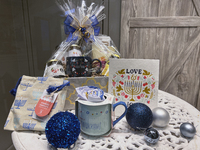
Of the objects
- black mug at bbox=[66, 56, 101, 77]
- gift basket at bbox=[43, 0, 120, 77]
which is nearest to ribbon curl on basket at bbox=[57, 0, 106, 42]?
gift basket at bbox=[43, 0, 120, 77]

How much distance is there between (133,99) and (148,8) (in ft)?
3.84

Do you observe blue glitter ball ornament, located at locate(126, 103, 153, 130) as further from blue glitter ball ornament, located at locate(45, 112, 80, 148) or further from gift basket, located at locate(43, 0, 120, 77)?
gift basket, located at locate(43, 0, 120, 77)

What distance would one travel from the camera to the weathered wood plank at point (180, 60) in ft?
4.66

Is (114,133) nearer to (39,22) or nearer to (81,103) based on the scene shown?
(81,103)

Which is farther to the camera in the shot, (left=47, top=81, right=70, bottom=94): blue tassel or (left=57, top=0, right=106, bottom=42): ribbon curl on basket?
(left=57, top=0, right=106, bottom=42): ribbon curl on basket

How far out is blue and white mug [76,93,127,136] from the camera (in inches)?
19.2

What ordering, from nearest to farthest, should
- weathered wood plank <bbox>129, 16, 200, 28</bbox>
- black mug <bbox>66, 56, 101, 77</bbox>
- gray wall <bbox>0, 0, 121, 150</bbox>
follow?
1. black mug <bbox>66, 56, 101, 77</bbox>
2. gray wall <bbox>0, 0, 121, 150</bbox>
3. weathered wood plank <bbox>129, 16, 200, 28</bbox>

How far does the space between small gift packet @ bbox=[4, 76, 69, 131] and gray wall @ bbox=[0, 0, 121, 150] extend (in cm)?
60

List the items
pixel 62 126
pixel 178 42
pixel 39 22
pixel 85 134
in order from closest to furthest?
pixel 62 126, pixel 85 134, pixel 39 22, pixel 178 42

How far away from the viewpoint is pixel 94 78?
697 millimetres

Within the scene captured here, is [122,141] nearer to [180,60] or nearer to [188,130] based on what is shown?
[188,130]

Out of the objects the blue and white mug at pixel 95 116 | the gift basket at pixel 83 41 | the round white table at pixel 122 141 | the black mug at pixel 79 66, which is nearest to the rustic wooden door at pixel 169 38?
the gift basket at pixel 83 41

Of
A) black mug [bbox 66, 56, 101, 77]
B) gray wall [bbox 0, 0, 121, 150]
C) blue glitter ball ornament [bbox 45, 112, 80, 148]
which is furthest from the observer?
gray wall [bbox 0, 0, 121, 150]

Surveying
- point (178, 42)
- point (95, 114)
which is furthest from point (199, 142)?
point (178, 42)
